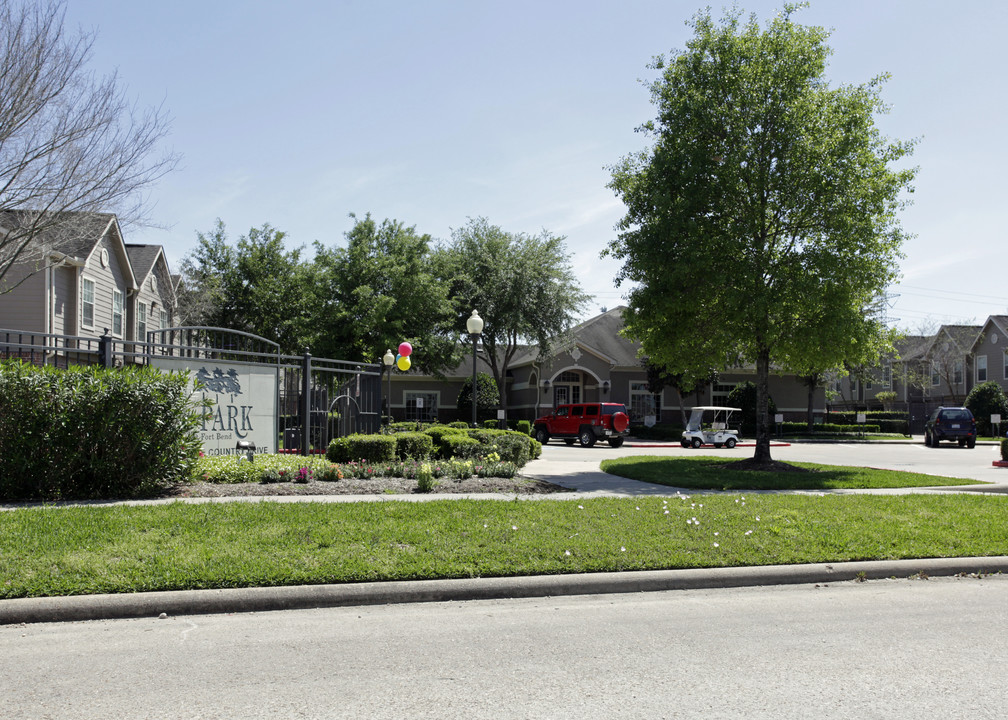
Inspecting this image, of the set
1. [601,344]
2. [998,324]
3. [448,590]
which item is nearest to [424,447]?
[448,590]

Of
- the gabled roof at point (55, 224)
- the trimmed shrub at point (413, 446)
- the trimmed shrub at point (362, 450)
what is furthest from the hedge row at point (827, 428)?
the gabled roof at point (55, 224)

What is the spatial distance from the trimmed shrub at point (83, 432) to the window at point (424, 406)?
3383cm

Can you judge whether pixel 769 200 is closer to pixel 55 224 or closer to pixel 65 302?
pixel 55 224

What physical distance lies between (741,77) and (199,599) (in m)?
16.1

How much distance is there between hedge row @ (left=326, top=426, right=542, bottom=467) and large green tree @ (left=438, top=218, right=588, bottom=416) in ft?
70.8

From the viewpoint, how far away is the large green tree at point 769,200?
16594 mm

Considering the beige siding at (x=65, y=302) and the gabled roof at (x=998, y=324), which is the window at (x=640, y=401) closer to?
the gabled roof at (x=998, y=324)

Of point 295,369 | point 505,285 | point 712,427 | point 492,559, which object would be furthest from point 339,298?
point 492,559

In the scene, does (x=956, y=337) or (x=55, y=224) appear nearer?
(x=55, y=224)

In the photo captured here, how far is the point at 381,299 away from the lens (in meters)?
33.1

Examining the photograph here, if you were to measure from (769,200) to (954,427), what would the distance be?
842 inches

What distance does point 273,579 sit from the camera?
6.21 metres

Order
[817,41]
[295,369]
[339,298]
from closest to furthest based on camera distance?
1. [295,369]
2. [817,41]
3. [339,298]

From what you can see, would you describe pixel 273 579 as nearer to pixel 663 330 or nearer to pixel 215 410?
pixel 215 410
